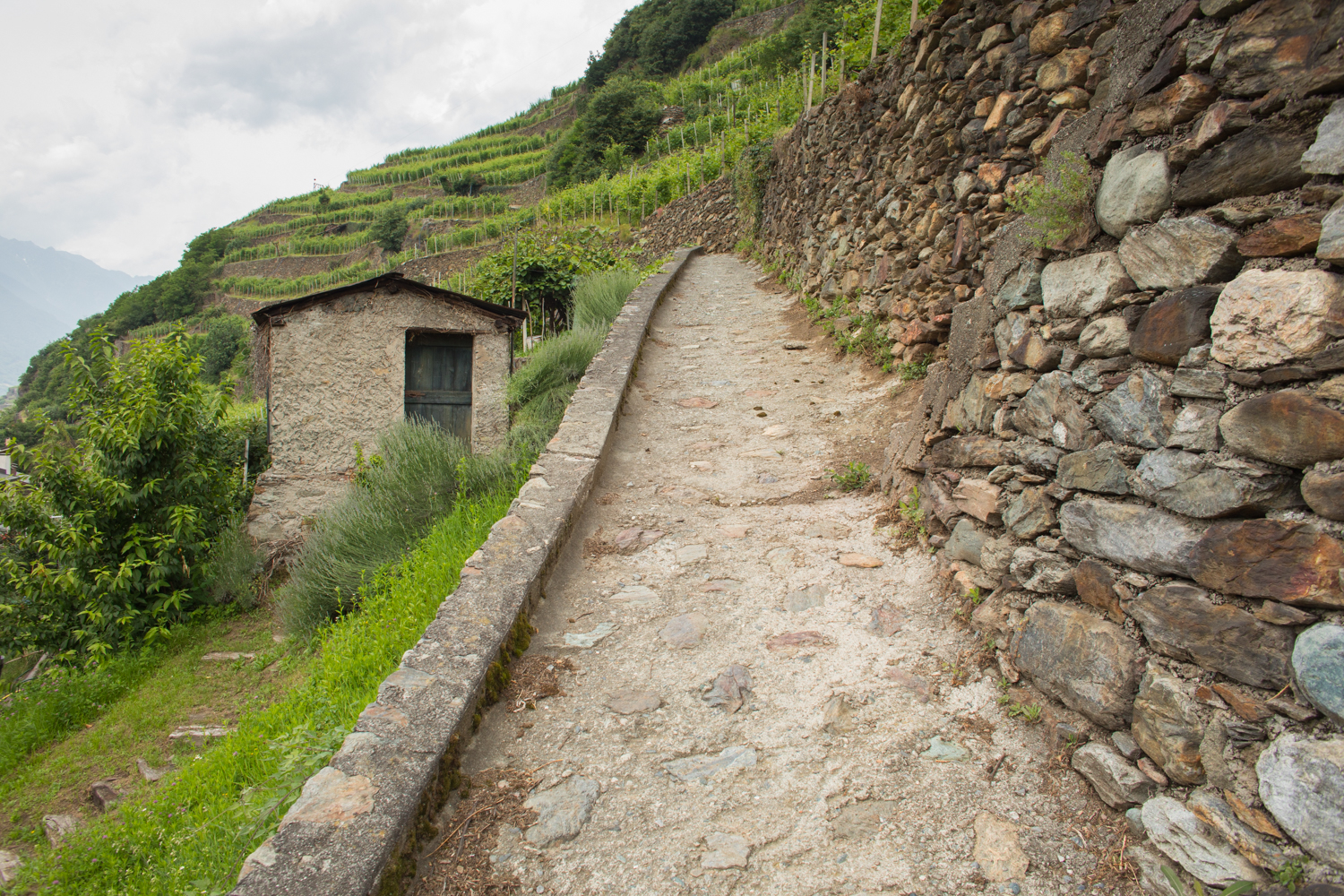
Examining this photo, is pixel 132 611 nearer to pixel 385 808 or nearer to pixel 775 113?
pixel 385 808

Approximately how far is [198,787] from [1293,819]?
4.18 metres

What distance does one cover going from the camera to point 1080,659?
1.77 meters

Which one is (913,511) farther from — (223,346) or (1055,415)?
(223,346)

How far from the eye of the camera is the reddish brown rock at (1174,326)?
1.53 m

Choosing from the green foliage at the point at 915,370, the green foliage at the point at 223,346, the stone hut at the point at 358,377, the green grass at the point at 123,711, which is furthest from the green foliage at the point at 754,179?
the green foliage at the point at 223,346

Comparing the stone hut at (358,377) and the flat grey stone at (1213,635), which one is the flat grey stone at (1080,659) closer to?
the flat grey stone at (1213,635)

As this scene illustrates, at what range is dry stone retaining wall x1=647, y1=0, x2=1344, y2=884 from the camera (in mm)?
1273

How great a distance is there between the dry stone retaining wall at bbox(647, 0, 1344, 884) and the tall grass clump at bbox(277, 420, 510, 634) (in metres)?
3.63

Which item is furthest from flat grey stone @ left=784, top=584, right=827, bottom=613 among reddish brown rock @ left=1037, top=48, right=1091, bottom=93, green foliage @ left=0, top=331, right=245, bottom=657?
green foliage @ left=0, top=331, right=245, bottom=657

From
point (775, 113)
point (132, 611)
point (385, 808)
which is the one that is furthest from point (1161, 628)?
point (775, 113)

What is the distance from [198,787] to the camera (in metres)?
3.17

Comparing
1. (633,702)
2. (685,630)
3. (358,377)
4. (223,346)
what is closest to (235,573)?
(358,377)

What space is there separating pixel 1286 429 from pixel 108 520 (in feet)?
31.3

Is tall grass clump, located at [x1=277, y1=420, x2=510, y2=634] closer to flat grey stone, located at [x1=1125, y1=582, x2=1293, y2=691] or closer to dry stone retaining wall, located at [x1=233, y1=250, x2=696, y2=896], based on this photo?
dry stone retaining wall, located at [x1=233, y1=250, x2=696, y2=896]
